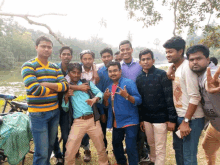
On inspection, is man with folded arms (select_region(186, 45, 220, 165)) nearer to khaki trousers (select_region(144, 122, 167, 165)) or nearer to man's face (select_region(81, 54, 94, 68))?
khaki trousers (select_region(144, 122, 167, 165))

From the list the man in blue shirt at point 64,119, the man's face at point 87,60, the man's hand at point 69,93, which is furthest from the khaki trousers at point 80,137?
the man's face at point 87,60

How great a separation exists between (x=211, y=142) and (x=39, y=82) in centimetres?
280

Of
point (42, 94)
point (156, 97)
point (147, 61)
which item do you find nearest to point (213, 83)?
point (156, 97)

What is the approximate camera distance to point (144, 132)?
8.69 feet

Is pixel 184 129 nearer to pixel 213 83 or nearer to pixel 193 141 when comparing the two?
pixel 193 141

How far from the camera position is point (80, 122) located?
2461mm

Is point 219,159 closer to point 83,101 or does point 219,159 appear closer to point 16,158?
point 83,101

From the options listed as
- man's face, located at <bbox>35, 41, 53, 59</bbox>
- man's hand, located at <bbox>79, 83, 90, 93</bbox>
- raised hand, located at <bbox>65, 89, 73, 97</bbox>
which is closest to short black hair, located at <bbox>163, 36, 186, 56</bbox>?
man's hand, located at <bbox>79, 83, 90, 93</bbox>

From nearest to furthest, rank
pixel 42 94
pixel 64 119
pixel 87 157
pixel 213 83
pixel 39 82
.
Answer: pixel 213 83 → pixel 42 94 → pixel 39 82 → pixel 64 119 → pixel 87 157

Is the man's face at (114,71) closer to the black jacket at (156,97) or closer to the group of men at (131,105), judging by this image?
the group of men at (131,105)

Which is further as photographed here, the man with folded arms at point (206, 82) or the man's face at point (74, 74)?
the man's face at point (74, 74)

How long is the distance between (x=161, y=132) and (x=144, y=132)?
1.21ft

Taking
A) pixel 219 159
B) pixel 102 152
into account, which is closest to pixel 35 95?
pixel 102 152

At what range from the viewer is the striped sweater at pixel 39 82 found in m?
2.04
